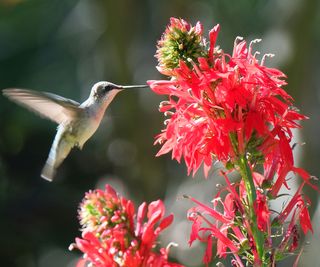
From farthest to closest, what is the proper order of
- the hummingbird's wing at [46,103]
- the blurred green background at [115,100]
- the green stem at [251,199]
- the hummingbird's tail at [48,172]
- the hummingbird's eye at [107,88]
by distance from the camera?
1. the blurred green background at [115,100]
2. the hummingbird's tail at [48,172]
3. the hummingbird's eye at [107,88]
4. the hummingbird's wing at [46,103]
5. the green stem at [251,199]

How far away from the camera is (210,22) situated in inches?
271

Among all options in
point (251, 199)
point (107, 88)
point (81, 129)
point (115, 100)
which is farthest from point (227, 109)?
point (115, 100)

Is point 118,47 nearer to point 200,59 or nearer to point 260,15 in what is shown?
point 260,15

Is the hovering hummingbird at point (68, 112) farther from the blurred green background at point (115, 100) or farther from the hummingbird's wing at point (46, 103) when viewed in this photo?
the blurred green background at point (115, 100)

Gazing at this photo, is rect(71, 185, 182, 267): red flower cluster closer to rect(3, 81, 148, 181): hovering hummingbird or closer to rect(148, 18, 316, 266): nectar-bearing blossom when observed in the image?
rect(148, 18, 316, 266): nectar-bearing blossom

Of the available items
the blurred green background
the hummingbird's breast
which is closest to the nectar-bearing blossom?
the hummingbird's breast

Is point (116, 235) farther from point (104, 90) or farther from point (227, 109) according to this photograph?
point (104, 90)

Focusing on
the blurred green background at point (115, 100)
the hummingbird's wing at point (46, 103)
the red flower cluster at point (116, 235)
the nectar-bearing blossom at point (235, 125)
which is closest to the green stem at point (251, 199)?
the nectar-bearing blossom at point (235, 125)

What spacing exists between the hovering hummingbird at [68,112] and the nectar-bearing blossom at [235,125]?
2.51 feet

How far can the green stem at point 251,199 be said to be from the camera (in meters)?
1.70

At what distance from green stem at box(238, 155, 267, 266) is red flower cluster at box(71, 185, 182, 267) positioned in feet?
0.67

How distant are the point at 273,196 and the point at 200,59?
1.29 ft

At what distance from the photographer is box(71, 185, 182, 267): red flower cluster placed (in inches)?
68.8

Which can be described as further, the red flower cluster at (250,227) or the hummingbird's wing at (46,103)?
the hummingbird's wing at (46,103)
